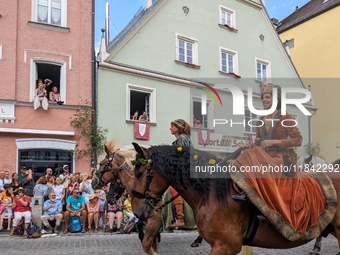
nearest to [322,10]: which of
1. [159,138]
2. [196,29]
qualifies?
[196,29]

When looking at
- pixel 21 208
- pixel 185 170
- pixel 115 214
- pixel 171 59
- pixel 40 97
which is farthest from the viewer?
pixel 171 59

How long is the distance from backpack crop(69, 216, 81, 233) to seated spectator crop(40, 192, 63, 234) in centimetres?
34

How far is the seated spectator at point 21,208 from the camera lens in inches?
355

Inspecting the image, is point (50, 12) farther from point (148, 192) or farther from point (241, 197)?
point (241, 197)

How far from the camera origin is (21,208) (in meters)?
9.27

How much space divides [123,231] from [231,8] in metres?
14.6

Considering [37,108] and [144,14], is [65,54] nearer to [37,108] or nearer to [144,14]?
[37,108]

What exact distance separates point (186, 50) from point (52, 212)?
34.7ft

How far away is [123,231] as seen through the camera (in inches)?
366

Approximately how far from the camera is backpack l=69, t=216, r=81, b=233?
9223 millimetres

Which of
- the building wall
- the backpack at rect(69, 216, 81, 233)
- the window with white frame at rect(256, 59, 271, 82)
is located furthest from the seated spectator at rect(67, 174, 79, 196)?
the building wall

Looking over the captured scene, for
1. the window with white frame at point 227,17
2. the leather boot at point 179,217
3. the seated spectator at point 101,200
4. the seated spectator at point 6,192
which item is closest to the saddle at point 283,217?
the leather boot at point 179,217

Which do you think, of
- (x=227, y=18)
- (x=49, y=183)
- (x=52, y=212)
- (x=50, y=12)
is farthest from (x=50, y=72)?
(x=227, y=18)

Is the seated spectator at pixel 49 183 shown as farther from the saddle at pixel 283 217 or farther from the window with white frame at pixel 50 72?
the saddle at pixel 283 217
